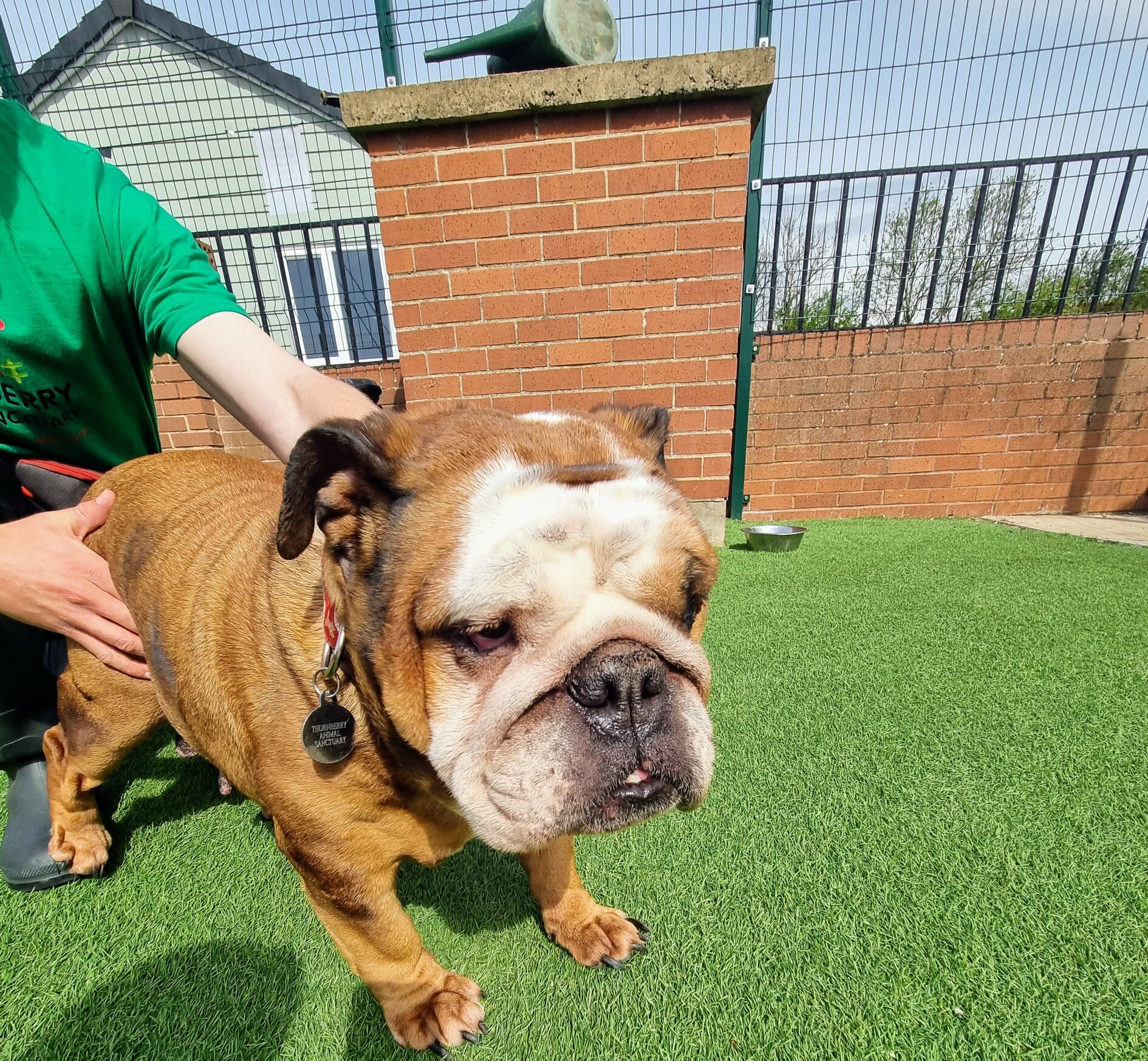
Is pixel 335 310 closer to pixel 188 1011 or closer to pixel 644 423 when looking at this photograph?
pixel 644 423

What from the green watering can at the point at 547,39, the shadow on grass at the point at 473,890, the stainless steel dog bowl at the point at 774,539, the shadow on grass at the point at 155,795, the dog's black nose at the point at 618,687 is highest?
the green watering can at the point at 547,39

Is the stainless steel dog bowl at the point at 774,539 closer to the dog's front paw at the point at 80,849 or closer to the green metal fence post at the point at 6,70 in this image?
the dog's front paw at the point at 80,849

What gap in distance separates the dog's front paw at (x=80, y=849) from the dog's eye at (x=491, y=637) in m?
1.99

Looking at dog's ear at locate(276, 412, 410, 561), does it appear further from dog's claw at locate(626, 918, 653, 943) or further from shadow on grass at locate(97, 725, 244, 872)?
shadow on grass at locate(97, 725, 244, 872)

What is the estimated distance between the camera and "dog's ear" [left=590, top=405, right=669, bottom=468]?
1904 mm

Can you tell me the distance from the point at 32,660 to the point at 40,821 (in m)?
0.64

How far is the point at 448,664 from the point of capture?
4.40ft

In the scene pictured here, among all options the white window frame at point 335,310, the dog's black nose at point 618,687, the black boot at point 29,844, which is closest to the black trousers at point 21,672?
the black boot at point 29,844

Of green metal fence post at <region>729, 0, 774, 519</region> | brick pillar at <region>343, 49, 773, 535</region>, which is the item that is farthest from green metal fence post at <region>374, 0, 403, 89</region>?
green metal fence post at <region>729, 0, 774, 519</region>

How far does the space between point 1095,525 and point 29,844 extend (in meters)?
8.60

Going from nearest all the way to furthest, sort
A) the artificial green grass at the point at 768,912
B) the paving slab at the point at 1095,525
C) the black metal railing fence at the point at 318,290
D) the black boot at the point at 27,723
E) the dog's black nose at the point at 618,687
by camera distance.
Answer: the dog's black nose at the point at 618,687
the artificial green grass at the point at 768,912
the black boot at the point at 27,723
the paving slab at the point at 1095,525
the black metal railing fence at the point at 318,290

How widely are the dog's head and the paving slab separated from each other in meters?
5.99

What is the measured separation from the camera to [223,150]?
26.8 ft

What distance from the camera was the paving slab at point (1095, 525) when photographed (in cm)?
535
